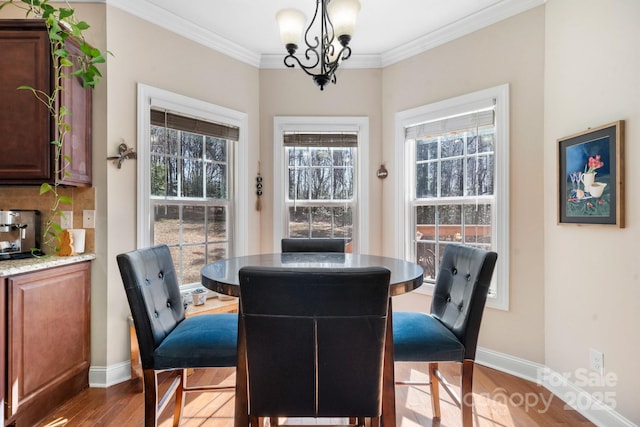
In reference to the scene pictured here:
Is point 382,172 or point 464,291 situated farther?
point 382,172

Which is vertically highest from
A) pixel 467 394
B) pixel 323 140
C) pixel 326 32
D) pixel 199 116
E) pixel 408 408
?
pixel 326 32

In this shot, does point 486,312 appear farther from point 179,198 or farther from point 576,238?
point 179,198

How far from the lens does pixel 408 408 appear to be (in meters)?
2.03

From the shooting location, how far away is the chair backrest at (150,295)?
1.43 m

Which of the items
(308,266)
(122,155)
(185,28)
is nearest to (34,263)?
(122,155)

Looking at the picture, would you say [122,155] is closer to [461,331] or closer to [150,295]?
[150,295]

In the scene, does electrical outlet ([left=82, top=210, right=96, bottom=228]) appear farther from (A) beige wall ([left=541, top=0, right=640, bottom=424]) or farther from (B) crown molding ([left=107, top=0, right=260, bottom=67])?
(A) beige wall ([left=541, top=0, right=640, bottom=424])

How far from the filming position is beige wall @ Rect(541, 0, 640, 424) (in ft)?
5.51

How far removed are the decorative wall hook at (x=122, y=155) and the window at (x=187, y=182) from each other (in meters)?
0.09

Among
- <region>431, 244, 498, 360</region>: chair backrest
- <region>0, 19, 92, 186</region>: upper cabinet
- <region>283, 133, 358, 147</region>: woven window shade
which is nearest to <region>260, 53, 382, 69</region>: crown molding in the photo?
<region>283, 133, 358, 147</region>: woven window shade

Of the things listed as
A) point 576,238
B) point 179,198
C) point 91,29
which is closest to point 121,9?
point 91,29

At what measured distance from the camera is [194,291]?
2.74 metres

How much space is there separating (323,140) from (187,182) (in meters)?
1.32

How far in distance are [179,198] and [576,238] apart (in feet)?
9.40
